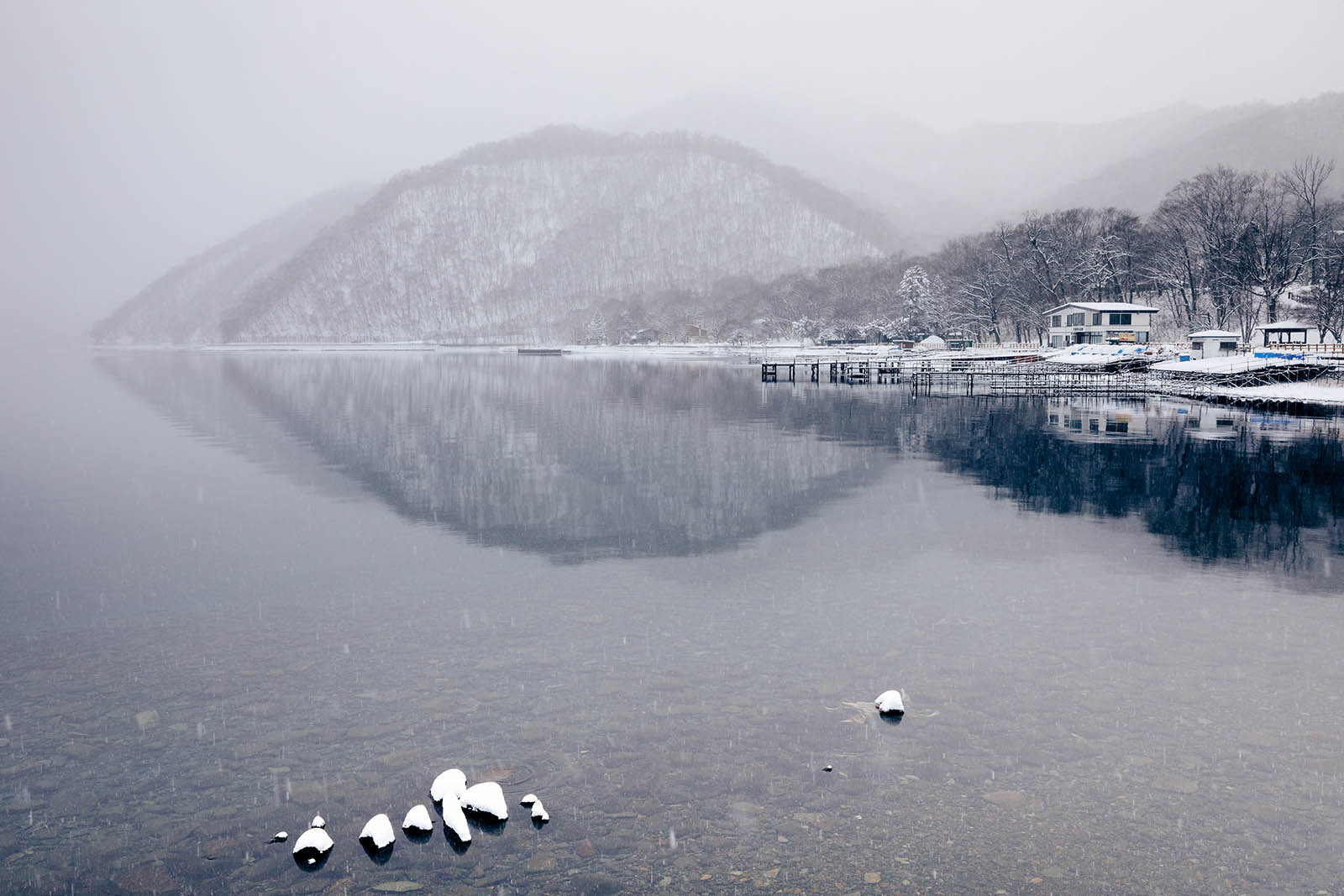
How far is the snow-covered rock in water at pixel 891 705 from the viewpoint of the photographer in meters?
13.7

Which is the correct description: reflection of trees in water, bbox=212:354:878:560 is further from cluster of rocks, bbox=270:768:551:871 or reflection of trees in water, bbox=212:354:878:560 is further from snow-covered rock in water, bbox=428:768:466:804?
cluster of rocks, bbox=270:768:551:871

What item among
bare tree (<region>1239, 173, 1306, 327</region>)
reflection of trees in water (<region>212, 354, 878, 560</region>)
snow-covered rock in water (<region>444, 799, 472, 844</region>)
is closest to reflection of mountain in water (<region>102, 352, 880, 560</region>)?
reflection of trees in water (<region>212, 354, 878, 560</region>)

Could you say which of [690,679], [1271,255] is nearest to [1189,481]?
[690,679]

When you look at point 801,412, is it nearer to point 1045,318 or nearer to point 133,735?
point 133,735

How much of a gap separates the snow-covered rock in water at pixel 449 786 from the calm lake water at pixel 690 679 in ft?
1.76

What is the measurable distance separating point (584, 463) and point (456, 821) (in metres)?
29.6

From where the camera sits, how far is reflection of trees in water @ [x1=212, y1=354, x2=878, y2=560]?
27.8 meters

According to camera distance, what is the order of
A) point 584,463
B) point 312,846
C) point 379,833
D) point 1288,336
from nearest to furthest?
1. point 312,846
2. point 379,833
3. point 584,463
4. point 1288,336

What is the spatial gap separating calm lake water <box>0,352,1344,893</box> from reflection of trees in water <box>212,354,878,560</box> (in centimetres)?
38

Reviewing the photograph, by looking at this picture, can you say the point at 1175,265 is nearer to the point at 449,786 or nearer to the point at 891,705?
the point at 891,705

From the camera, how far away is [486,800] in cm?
1102

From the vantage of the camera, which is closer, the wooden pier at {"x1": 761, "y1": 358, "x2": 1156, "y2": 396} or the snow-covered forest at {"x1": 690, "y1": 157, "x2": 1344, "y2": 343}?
the wooden pier at {"x1": 761, "y1": 358, "x2": 1156, "y2": 396}

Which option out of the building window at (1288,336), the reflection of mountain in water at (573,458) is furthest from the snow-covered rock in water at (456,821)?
the building window at (1288,336)

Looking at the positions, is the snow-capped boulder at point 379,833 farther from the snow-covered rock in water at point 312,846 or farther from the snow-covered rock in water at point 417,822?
the snow-covered rock in water at point 312,846
